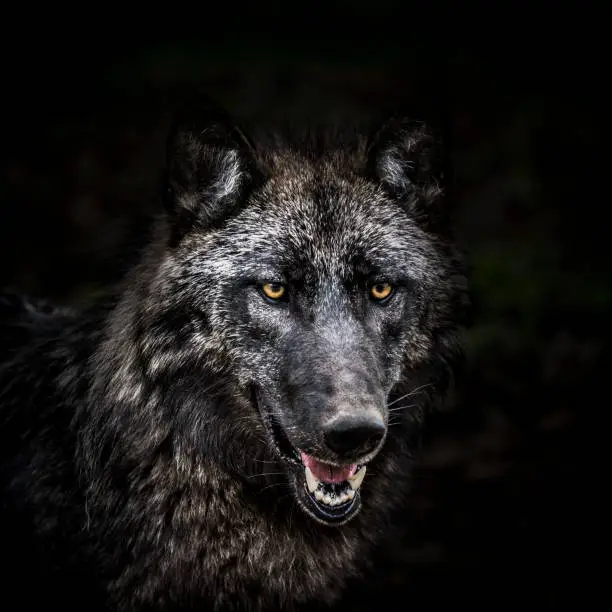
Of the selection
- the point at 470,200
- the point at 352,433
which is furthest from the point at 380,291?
the point at 470,200

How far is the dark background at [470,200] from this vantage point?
5191mm

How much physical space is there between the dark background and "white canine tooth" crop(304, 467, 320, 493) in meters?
1.53

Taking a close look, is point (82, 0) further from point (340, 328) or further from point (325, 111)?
point (340, 328)

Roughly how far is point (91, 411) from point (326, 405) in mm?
1148

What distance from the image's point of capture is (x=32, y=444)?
384 cm

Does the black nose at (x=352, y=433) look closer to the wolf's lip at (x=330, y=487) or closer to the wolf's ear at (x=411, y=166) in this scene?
the wolf's lip at (x=330, y=487)

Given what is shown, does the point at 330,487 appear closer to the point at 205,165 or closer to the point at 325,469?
the point at 325,469

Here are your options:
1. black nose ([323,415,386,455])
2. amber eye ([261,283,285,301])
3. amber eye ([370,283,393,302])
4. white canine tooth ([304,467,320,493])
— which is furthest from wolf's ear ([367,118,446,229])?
white canine tooth ([304,467,320,493])

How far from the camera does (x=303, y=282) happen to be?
3352mm

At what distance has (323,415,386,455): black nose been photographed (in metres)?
2.99

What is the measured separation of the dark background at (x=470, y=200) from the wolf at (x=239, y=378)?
2.65ft

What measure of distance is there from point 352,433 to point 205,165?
1.26 meters

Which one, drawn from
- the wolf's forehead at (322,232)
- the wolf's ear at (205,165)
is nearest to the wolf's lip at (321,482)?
the wolf's forehead at (322,232)

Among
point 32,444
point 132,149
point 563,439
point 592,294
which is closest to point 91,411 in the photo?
point 32,444
